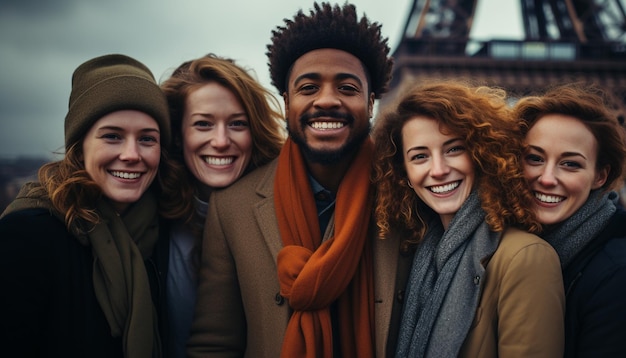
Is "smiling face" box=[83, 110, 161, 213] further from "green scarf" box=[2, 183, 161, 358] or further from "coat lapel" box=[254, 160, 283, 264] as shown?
"coat lapel" box=[254, 160, 283, 264]

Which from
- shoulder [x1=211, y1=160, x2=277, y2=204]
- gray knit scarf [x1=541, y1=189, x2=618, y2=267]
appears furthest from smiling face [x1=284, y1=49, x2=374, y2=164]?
gray knit scarf [x1=541, y1=189, x2=618, y2=267]

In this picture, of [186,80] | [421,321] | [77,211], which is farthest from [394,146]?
[77,211]

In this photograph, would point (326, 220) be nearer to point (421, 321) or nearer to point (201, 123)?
point (421, 321)

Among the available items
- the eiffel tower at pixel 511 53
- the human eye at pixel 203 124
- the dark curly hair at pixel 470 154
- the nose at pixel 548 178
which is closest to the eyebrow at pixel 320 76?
the dark curly hair at pixel 470 154

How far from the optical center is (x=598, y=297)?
234 centimetres

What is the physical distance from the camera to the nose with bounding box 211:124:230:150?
3.38 m

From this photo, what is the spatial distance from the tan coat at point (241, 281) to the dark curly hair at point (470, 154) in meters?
0.24

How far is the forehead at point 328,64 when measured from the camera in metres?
3.13

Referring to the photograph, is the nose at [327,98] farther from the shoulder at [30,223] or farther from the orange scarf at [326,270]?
the shoulder at [30,223]

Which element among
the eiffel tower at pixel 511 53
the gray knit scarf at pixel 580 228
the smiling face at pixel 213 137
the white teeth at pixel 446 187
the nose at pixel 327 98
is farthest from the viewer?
the eiffel tower at pixel 511 53

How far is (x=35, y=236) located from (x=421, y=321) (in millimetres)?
2103

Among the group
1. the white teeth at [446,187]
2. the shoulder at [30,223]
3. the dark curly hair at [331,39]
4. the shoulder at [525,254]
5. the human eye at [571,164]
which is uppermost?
the dark curly hair at [331,39]

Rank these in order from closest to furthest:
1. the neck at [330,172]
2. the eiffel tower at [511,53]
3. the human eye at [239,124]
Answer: the neck at [330,172]
the human eye at [239,124]
the eiffel tower at [511,53]

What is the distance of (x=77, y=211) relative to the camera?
281cm
